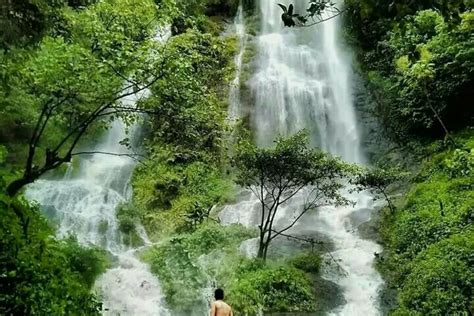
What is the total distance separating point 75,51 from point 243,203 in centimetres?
998

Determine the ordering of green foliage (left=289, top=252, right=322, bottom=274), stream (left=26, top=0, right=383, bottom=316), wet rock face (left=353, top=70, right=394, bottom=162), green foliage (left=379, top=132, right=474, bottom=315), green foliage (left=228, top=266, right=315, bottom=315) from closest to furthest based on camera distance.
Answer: green foliage (left=379, top=132, right=474, bottom=315), green foliage (left=228, top=266, right=315, bottom=315), stream (left=26, top=0, right=383, bottom=316), green foliage (left=289, top=252, right=322, bottom=274), wet rock face (left=353, top=70, right=394, bottom=162)

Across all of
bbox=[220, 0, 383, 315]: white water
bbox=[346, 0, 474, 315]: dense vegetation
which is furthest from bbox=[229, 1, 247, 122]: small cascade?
bbox=[346, 0, 474, 315]: dense vegetation

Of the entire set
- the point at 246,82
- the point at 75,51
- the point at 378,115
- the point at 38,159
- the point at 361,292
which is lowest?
the point at 361,292

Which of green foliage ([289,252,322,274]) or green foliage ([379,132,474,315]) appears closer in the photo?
green foliage ([379,132,474,315])

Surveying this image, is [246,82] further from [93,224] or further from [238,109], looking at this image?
[93,224]

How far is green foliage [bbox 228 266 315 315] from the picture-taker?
11266mm

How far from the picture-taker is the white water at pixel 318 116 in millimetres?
13016

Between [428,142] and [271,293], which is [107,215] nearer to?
[271,293]

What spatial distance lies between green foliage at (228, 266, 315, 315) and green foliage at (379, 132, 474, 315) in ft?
6.90

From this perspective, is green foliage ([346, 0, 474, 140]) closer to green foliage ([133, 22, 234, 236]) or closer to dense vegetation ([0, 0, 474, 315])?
dense vegetation ([0, 0, 474, 315])

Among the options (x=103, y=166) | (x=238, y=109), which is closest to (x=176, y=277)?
(x=103, y=166)

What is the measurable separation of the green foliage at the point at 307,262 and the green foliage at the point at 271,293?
625mm

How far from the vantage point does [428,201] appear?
46.6 feet

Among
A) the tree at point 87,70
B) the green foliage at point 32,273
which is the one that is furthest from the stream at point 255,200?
the green foliage at point 32,273
